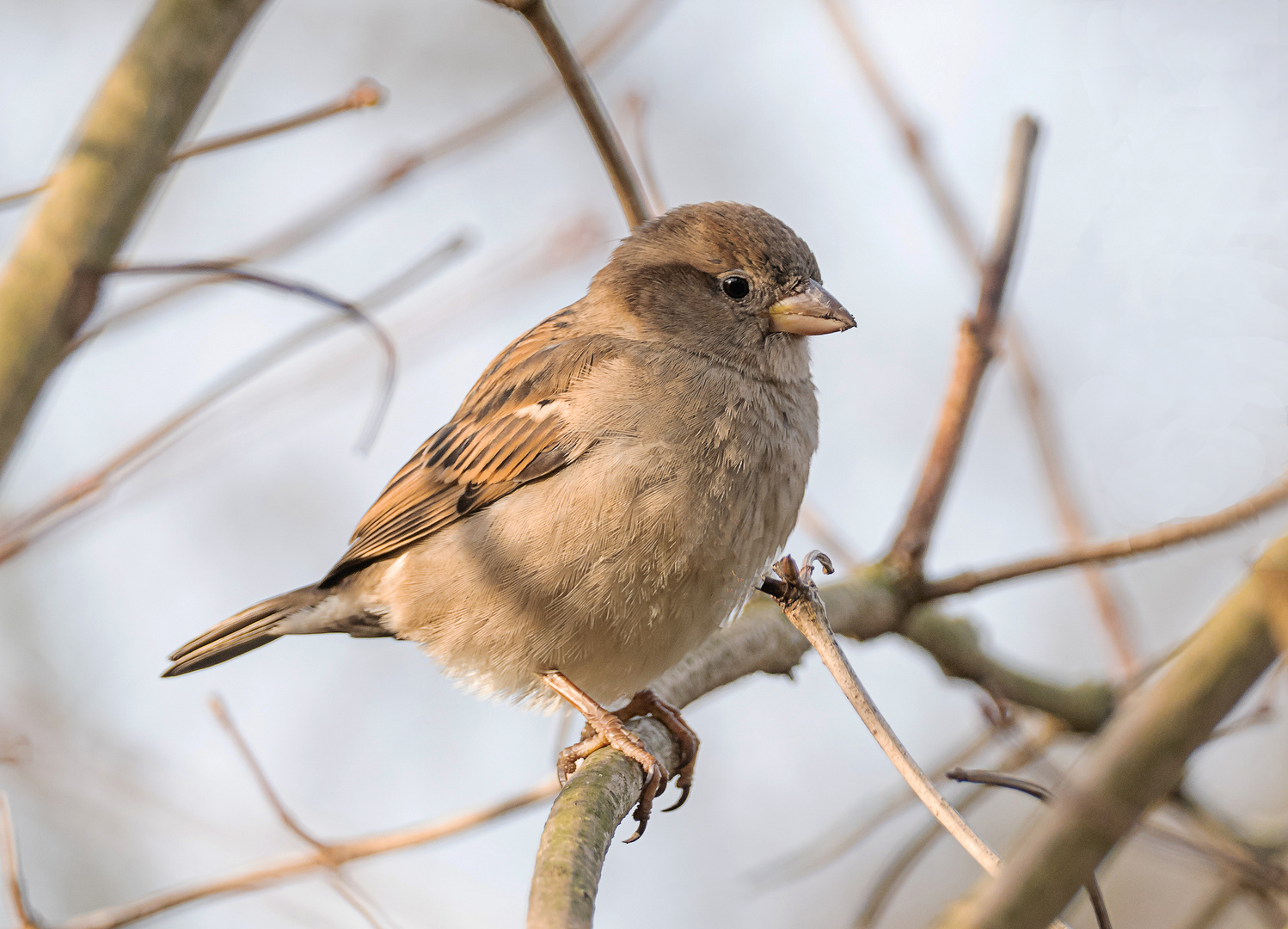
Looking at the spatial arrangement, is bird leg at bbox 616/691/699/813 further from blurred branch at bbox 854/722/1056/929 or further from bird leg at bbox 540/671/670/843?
blurred branch at bbox 854/722/1056/929

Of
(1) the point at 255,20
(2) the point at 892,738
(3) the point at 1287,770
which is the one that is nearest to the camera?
(2) the point at 892,738

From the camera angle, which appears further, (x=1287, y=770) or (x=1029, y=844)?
(x=1287, y=770)

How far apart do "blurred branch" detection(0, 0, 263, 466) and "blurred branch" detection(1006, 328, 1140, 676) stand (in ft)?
10.5

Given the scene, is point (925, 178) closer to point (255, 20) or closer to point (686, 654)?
point (686, 654)

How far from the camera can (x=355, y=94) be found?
2.79 m

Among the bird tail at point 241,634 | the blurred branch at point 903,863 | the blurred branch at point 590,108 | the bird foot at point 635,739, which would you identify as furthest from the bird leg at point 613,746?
the blurred branch at point 590,108

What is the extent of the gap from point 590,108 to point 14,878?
2571 mm

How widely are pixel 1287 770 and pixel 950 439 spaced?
616 cm

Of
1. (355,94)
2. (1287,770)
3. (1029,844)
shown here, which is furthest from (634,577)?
(1287,770)

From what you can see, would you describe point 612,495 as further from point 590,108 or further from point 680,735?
point 590,108

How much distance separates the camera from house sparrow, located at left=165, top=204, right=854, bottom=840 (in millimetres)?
3576

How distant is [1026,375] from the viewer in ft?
14.5

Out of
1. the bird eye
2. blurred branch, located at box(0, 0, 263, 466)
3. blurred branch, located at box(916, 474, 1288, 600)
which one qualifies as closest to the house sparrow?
the bird eye

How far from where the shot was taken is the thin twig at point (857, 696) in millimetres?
1817
